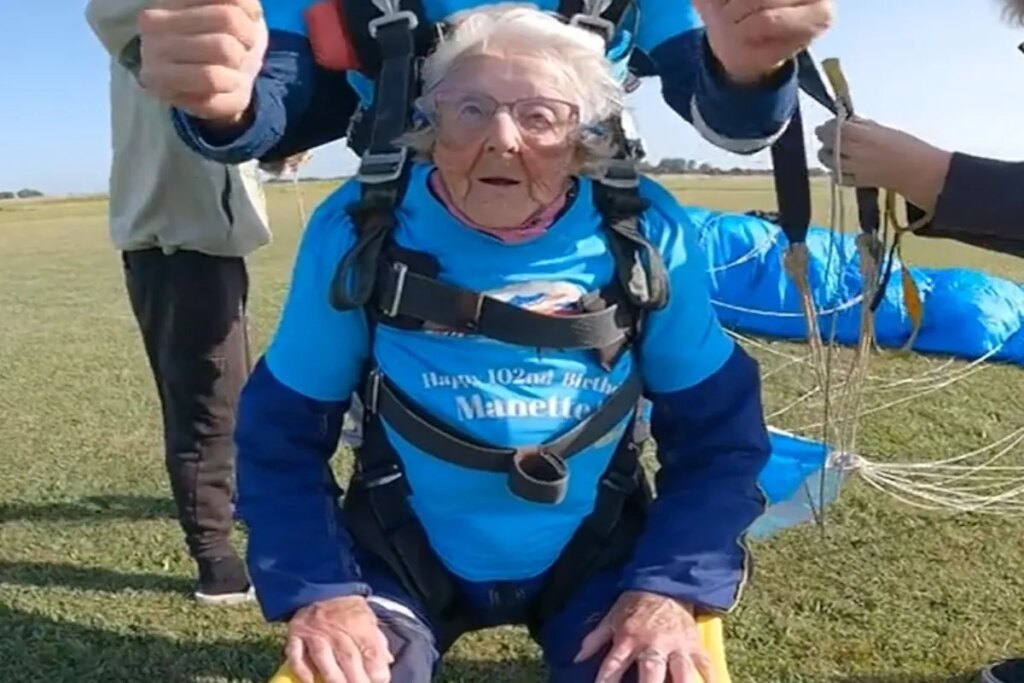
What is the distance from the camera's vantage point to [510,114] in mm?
1557

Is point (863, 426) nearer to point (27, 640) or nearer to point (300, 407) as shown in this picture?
point (27, 640)

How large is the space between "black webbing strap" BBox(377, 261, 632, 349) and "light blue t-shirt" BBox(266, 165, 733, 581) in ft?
0.07

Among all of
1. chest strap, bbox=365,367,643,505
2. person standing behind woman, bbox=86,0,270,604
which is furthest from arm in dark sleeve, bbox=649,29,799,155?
person standing behind woman, bbox=86,0,270,604

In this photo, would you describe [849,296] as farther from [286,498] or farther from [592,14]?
[286,498]

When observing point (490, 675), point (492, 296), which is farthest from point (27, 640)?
point (492, 296)

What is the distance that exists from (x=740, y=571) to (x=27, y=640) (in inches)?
81.7

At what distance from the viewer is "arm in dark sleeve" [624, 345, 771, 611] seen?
1623 millimetres

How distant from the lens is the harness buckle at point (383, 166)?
161cm

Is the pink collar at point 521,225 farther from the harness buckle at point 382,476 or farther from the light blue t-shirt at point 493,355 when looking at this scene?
the harness buckle at point 382,476

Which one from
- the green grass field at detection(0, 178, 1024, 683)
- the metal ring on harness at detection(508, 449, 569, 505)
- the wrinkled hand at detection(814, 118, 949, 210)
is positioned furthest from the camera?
the green grass field at detection(0, 178, 1024, 683)

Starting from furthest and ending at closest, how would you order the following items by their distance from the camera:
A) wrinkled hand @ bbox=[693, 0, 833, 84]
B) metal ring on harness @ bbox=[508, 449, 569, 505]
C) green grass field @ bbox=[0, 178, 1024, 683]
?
green grass field @ bbox=[0, 178, 1024, 683]
metal ring on harness @ bbox=[508, 449, 569, 505]
wrinkled hand @ bbox=[693, 0, 833, 84]

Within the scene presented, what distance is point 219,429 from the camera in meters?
3.08

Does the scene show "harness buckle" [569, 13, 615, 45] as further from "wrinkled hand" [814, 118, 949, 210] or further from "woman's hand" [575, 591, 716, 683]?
Result: "woman's hand" [575, 591, 716, 683]

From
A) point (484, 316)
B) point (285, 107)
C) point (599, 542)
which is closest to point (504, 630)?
point (599, 542)
